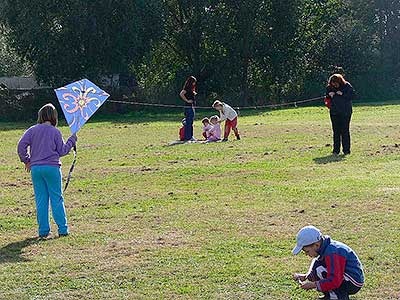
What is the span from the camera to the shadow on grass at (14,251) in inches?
354

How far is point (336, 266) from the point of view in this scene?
6699 mm

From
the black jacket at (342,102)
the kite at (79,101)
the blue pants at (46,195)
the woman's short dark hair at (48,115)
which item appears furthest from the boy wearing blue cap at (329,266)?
the black jacket at (342,102)

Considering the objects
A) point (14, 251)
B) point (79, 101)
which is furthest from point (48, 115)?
point (14, 251)

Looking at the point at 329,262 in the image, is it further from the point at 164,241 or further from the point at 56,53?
the point at 56,53

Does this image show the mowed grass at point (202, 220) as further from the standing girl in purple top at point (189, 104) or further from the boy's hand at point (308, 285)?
the standing girl in purple top at point (189, 104)

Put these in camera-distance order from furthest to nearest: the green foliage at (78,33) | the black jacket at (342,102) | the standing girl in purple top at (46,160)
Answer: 1. the green foliage at (78,33)
2. the black jacket at (342,102)
3. the standing girl in purple top at (46,160)

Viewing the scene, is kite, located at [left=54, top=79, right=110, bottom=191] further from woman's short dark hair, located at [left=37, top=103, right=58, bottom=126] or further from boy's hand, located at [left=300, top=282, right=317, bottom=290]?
boy's hand, located at [left=300, top=282, right=317, bottom=290]

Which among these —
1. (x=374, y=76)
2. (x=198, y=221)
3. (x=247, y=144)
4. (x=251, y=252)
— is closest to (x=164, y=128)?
(x=247, y=144)

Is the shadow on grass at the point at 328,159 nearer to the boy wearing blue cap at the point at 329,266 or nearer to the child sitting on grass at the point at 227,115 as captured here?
the child sitting on grass at the point at 227,115

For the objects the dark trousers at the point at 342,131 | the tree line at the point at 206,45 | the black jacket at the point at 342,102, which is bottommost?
the dark trousers at the point at 342,131

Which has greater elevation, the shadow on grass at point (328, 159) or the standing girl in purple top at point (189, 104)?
the standing girl in purple top at point (189, 104)

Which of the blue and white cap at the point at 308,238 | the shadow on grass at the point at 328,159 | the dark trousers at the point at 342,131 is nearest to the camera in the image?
the blue and white cap at the point at 308,238

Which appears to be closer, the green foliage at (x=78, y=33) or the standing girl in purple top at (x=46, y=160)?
the standing girl in purple top at (x=46, y=160)

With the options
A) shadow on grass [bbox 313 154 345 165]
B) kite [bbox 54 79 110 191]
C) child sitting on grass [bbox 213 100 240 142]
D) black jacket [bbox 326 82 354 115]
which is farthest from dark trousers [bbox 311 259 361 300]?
child sitting on grass [bbox 213 100 240 142]
